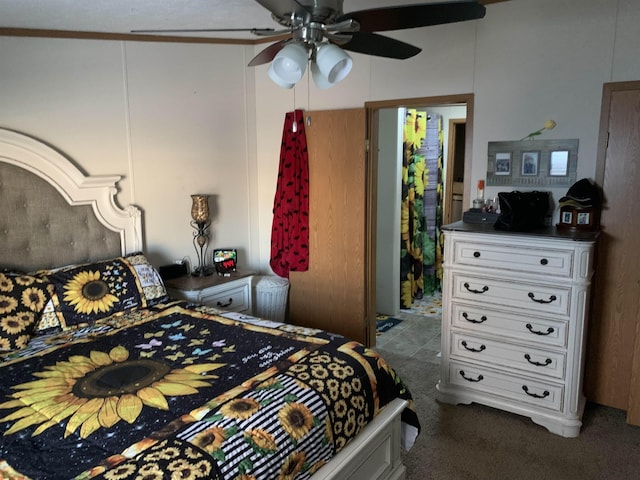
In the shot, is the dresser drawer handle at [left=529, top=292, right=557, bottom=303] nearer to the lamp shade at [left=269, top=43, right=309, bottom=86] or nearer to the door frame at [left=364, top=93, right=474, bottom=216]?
the door frame at [left=364, top=93, right=474, bottom=216]

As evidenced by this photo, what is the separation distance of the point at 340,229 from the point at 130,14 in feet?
6.73

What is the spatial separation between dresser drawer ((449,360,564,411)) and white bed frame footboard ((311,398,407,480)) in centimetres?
84

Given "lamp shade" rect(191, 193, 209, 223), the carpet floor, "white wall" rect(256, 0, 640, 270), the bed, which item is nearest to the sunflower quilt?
the bed

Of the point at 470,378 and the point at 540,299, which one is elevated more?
the point at 540,299

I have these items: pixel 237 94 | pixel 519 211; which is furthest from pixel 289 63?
pixel 237 94

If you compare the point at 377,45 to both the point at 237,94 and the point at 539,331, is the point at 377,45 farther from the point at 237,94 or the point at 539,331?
the point at 237,94

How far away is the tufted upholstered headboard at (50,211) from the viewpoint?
2865 millimetres

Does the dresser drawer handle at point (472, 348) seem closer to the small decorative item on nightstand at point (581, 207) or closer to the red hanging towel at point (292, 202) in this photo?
the small decorative item on nightstand at point (581, 207)

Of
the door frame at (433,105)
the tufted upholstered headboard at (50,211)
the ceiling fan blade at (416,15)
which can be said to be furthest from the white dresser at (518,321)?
the tufted upholstered headboard at (50,211)

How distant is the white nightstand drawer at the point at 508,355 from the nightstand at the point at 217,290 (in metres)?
1.61

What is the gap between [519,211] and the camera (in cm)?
285

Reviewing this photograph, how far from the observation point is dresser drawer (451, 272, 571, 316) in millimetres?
2705

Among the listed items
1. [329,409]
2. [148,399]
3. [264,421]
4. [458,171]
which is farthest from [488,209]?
[458,171]

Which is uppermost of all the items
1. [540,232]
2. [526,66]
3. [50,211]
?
[526,66]
